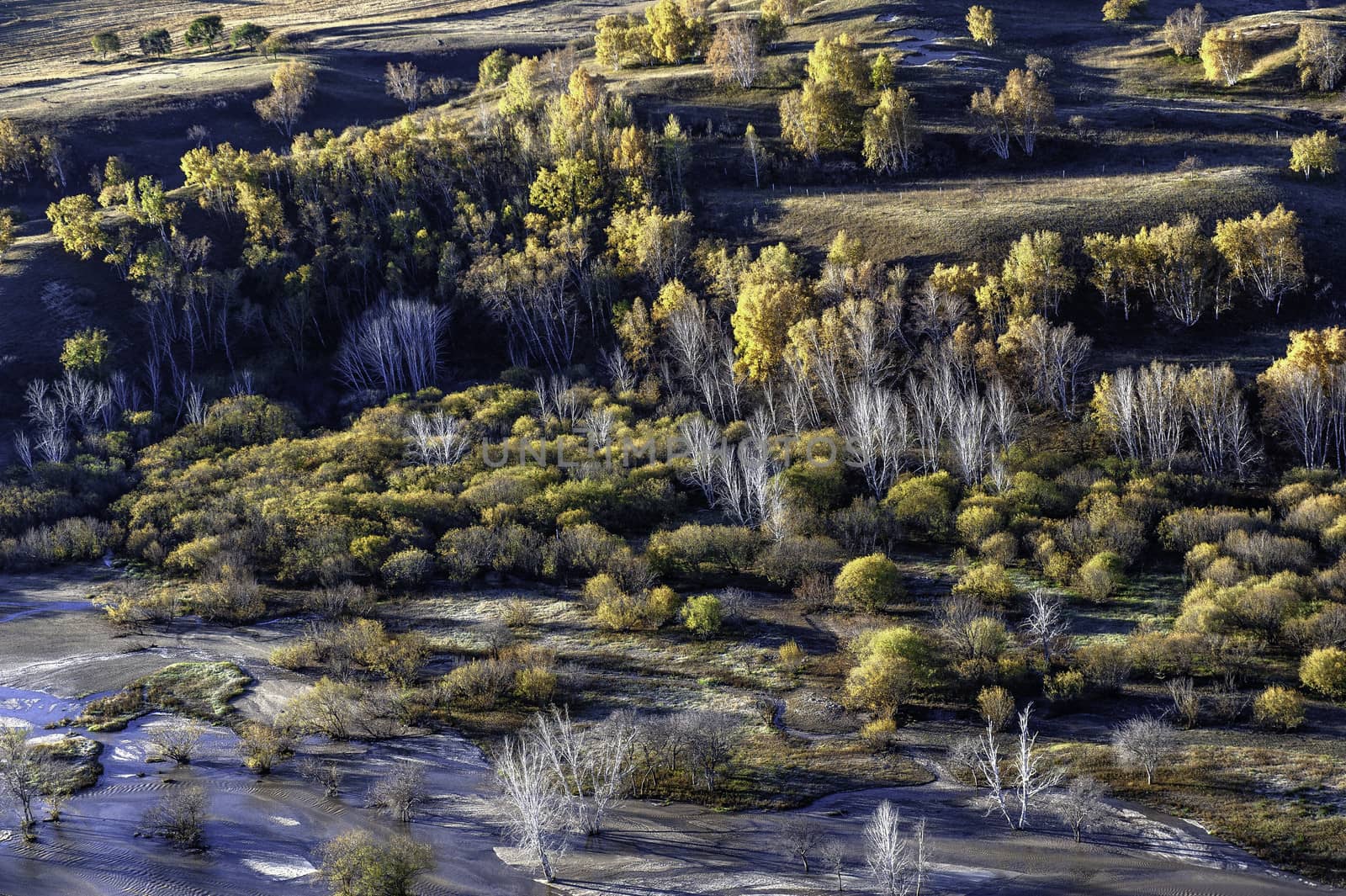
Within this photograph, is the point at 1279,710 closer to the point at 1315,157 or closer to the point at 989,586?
the point at 989,586

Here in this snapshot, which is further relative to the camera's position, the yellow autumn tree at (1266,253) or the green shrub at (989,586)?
the yellow autumn tree at (1266,253)

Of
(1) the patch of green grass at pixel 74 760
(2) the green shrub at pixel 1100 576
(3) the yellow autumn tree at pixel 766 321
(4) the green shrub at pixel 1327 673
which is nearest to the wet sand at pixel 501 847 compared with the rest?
(1) the patch of green grass at pixel 74 760

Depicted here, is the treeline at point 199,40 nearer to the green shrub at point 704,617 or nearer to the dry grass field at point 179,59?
the dry grass field at point 179,59

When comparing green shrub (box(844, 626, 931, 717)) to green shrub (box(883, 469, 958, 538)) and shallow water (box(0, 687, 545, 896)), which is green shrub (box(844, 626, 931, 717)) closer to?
green shrub (box(883, 469, 958, 538))

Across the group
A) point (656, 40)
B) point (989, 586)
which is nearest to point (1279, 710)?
point (989, 586)

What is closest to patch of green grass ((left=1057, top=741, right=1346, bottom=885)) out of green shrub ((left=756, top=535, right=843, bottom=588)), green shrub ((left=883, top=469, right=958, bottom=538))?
green shrub ((left=756, top=535, right=843, bottom=588))

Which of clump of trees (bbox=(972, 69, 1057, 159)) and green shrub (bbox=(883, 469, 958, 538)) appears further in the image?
clump of trees (bbox=(972, 69, 1057, 159))
